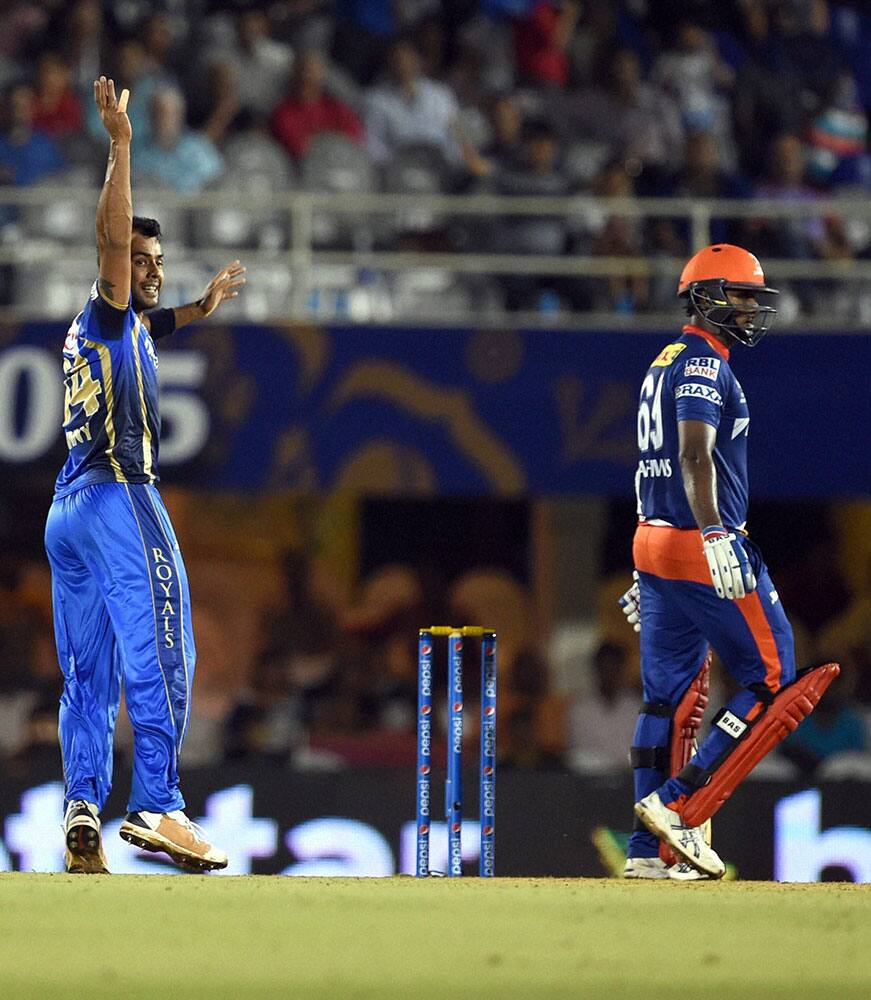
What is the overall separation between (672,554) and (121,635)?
1.70 meters

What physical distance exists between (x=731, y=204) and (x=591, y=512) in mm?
2495

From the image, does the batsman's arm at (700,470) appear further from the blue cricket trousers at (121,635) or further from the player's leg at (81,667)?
the player's leg at (81,667)

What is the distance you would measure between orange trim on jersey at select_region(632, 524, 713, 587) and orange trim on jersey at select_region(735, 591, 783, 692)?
0.43ft

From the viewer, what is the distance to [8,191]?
1021 cm

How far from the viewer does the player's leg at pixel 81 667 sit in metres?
5.59

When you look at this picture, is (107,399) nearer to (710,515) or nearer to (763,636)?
(710,515)

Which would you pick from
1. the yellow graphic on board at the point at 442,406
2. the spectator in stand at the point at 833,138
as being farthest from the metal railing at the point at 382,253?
the spectator in stand at the point at 833,138

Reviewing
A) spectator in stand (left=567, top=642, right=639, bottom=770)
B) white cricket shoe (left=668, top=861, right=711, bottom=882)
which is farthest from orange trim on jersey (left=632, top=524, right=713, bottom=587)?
spectator in stand (left=567, top=642, right=639, bottom=770)

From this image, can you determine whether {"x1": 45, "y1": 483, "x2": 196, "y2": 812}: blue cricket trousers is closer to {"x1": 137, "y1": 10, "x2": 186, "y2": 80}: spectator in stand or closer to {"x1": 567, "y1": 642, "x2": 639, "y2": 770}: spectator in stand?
{"x1": 567, "y1": 642, "x2": 639, "y2": 770}: spectator in stand

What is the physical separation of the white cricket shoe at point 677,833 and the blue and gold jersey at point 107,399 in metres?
1.80

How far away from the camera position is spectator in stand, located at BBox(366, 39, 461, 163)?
1180cm

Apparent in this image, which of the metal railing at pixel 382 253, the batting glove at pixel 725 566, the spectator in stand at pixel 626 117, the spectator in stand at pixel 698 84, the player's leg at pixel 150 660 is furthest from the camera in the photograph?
the spectator in stand at pixel 698 84

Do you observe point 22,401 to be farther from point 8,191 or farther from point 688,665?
point 688,665

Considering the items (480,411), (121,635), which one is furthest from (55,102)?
(121,635)
